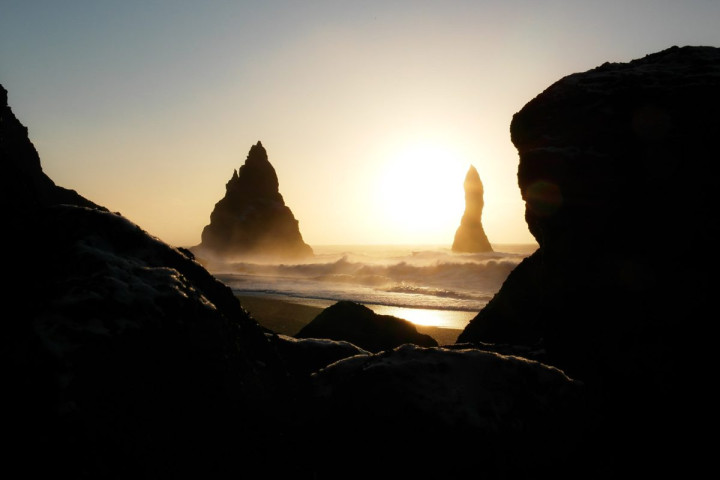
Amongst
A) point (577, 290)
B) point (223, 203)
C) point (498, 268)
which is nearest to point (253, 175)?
point (223, 203)

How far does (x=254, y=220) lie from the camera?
8012 centimetres

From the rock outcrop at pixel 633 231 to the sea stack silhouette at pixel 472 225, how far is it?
78821mm

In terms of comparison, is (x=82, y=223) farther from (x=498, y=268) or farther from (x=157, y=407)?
(x=498, y=268)

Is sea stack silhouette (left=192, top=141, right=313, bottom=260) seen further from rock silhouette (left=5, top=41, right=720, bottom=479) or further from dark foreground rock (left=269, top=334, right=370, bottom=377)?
rock silhouette (left=5, top=41, right=720, bottom=479)

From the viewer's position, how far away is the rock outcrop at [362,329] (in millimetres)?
7270

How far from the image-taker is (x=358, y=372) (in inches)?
133

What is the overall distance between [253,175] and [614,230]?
81.3 meters

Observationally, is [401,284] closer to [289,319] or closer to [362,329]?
[289,319]

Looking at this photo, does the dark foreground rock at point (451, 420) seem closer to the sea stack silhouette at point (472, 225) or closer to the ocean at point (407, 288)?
the ocean at point (407, 288)

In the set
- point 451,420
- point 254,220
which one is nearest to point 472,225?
point 254,220

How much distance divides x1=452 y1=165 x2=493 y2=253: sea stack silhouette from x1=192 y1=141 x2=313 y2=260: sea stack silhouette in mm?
29950

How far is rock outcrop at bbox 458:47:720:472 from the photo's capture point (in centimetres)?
367

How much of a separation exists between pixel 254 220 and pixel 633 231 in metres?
79.0

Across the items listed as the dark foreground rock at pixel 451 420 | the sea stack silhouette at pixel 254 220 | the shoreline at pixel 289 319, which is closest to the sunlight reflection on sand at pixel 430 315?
the shoreline at pixel 289 319
